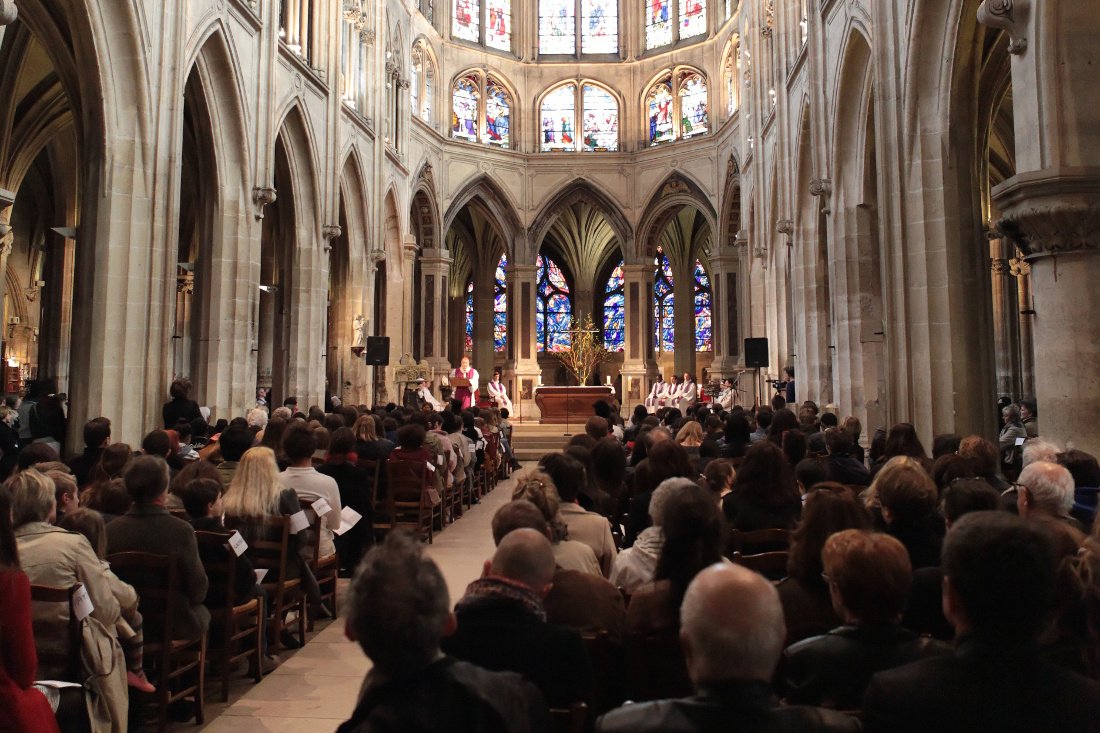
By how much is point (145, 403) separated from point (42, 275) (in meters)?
15.0

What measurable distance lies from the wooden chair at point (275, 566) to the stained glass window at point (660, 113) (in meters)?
23.4

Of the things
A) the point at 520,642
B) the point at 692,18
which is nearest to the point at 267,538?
the point at 520,642

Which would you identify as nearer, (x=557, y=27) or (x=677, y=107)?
(x=677, y=107)

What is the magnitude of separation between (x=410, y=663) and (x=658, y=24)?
2816 cm

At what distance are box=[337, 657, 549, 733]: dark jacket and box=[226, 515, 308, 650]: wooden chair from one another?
3.33 meters

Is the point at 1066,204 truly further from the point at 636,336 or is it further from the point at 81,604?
the point at 636,336

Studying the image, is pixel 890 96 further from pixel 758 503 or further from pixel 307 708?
pixel 307 708

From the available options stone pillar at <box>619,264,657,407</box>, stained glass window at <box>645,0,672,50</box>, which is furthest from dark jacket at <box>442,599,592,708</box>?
stained glass window at <box>645,0,672,50</box>

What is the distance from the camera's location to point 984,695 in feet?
5.65

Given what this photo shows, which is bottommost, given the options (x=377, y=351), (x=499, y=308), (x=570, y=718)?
(x=570, y=718)

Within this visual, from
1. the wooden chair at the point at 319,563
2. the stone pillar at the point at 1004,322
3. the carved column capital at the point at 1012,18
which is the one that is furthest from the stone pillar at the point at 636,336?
the wooden chair at the point at 319,563

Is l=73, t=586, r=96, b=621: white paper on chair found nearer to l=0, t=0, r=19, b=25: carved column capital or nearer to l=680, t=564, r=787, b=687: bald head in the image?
l=680, t=564, r=787, b=687: bald head

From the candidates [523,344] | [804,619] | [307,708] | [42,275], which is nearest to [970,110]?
[804,619]

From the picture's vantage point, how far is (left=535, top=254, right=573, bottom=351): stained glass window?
32.9 metres
